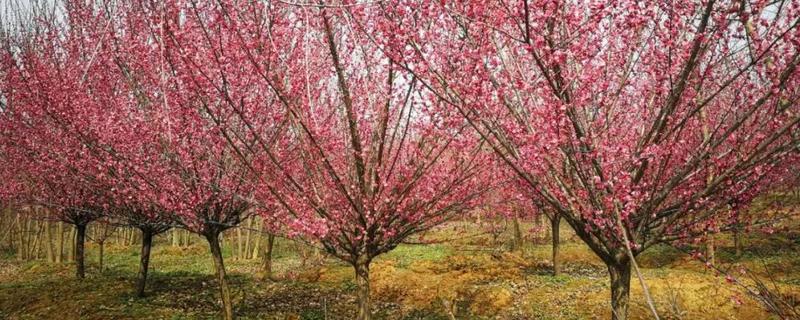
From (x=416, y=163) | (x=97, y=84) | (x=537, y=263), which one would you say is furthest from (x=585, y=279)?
(x=97, y=84)

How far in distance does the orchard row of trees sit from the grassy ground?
2019 millimetres

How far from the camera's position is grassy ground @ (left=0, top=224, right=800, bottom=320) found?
10.1 meters

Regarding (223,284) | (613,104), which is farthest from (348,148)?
(223,284)

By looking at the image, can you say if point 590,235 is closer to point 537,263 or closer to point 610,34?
point 610,34

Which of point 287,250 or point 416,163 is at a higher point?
point 416,163

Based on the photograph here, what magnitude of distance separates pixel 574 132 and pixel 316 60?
12.0 ft

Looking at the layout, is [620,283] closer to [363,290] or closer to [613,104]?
[613,104]

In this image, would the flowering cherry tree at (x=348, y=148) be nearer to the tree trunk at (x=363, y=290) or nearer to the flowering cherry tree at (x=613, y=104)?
the tree trunk at (x=363, y=290)

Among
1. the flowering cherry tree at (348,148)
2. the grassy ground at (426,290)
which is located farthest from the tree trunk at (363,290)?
the grassy ground at (426,290)

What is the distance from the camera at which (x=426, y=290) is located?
42.0 feet

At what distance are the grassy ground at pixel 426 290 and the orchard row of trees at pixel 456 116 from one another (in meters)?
2.02

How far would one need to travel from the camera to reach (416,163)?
579cm

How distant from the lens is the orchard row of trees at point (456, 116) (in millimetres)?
→ 3703

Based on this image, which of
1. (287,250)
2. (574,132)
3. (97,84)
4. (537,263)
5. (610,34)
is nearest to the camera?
(574,132)
